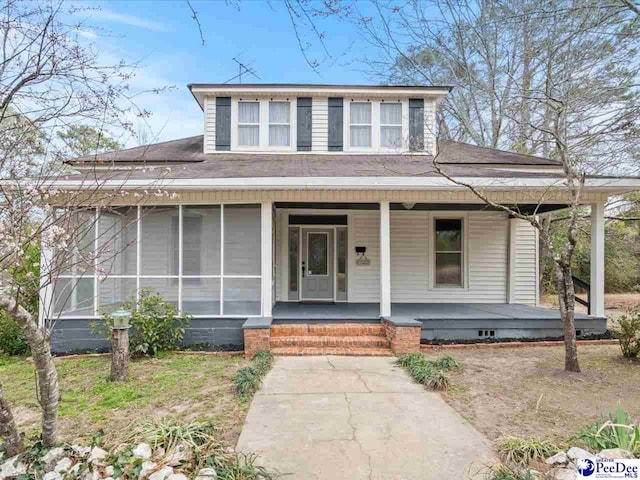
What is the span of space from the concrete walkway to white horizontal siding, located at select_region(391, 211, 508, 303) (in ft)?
15.6

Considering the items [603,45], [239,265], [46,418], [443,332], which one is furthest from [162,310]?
[603,45]

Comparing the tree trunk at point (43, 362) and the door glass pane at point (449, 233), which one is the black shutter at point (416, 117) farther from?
the tree trunk at point (43, 362)

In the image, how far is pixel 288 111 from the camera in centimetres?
1020

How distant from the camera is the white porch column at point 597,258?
310 inches

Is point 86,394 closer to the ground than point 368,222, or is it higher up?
closer to the ground

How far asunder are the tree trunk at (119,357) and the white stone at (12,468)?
8.51 ft

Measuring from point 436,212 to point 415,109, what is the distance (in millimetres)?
2801

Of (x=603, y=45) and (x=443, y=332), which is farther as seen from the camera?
(x=603, y=45)

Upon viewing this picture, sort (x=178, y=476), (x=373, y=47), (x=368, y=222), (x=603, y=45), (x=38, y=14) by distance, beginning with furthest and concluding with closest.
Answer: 1. (x=373, y=47)
2. (x=368, y=222)
3. (x=603, y=45)
4. (x=38, y=14)
5. (x=178, y=476)

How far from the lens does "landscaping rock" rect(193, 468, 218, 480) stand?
2934 mm

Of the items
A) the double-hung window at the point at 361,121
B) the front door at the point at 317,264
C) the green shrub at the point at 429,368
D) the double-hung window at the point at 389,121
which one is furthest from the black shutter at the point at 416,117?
the green shrub at the point at 429,368

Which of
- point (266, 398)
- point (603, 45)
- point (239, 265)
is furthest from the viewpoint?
point (603, 45)

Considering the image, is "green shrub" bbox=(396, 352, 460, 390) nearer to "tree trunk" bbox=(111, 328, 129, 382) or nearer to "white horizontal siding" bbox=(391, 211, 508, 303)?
"white horizontal siding" bbox=(391, 211, 508, 303)

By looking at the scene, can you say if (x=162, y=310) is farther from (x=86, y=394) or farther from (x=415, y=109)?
(x=415, y=109)
